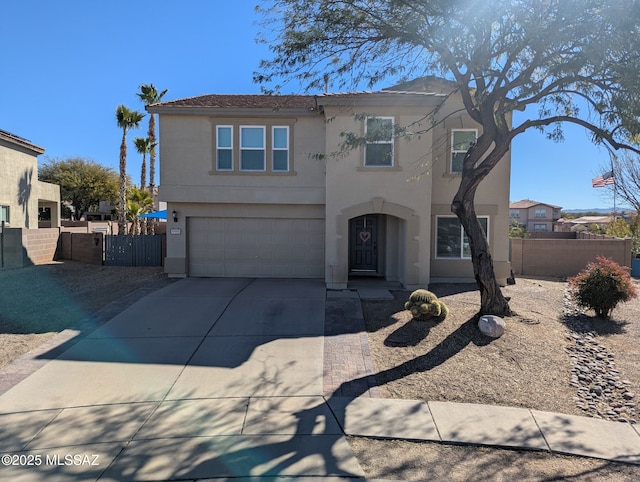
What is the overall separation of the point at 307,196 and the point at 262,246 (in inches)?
90.2

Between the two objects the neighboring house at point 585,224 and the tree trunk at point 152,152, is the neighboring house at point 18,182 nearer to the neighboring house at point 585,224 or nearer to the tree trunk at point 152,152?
the tree trunk at point 152,152

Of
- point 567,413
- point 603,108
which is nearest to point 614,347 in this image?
point 567,413

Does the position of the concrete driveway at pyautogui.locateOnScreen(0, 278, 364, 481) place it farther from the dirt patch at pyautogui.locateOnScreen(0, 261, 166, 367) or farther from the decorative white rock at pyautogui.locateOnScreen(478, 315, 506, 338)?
the decorative white rock at pyautogui.locateOnScreen(478, 315, 506, 338)

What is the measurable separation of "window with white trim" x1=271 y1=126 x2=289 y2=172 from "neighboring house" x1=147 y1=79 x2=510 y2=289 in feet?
0.11

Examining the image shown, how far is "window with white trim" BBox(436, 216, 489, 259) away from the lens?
46.8 feet

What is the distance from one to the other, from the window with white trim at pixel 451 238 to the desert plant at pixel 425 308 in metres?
5.63

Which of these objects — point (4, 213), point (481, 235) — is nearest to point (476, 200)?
point (481, 235)

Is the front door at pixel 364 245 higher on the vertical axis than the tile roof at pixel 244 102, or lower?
lower

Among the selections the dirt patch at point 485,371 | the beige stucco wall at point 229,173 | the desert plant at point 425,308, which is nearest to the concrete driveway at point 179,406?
the dirt patch at point 485,371

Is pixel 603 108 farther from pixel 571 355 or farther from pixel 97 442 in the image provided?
pixel 97 442

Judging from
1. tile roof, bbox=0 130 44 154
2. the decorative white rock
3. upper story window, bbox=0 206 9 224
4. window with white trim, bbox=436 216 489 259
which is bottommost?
the decorative white rock

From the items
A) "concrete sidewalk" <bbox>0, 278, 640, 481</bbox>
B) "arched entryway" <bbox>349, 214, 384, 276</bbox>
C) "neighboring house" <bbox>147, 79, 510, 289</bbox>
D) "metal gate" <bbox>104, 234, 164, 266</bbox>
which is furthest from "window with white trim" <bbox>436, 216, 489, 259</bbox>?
"metal gate" <bbox>104, 234, 164, 266</bbox>

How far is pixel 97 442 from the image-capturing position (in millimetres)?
4695

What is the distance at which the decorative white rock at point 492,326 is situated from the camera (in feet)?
26.5
